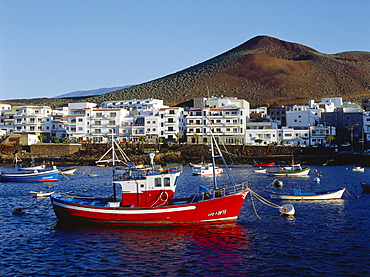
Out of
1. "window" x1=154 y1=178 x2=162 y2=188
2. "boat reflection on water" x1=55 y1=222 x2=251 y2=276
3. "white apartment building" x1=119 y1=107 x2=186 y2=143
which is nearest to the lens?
"boat reflection on water" x1=55 y1=222 x2=251 y2=276

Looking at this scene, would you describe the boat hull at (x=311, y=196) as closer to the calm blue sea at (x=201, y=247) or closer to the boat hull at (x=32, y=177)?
the calm blue sea at (x=201, y=247)

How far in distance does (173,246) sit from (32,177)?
42.4 metres

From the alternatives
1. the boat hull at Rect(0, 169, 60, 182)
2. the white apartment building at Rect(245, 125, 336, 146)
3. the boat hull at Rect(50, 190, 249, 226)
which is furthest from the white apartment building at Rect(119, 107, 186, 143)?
the boat hull at Rect(50, 190, 249, 226)

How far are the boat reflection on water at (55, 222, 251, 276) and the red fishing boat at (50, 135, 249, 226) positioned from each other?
0.56 metres

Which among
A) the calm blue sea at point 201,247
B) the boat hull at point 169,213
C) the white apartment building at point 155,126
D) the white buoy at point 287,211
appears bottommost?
the calm blue sea at point 201,247

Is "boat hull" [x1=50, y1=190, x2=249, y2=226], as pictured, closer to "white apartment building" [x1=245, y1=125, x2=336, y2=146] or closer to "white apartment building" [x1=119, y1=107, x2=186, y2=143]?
"white apartment building" [x1=245, y1=125, x2=336, y2=146]

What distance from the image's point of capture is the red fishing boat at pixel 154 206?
2898 centimetres

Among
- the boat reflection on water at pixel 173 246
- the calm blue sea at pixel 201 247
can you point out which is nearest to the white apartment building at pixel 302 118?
the calm blue sea at pixel 201 247

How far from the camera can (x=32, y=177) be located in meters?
61.3

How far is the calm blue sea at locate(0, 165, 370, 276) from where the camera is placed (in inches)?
827

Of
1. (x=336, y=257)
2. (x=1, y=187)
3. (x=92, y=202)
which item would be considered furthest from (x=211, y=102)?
(x=336, y=257)

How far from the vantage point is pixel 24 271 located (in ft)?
69.4

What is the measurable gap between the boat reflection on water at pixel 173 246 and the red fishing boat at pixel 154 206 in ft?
1.82

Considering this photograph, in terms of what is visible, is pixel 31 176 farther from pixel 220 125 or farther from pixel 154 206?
pixel 220 125
